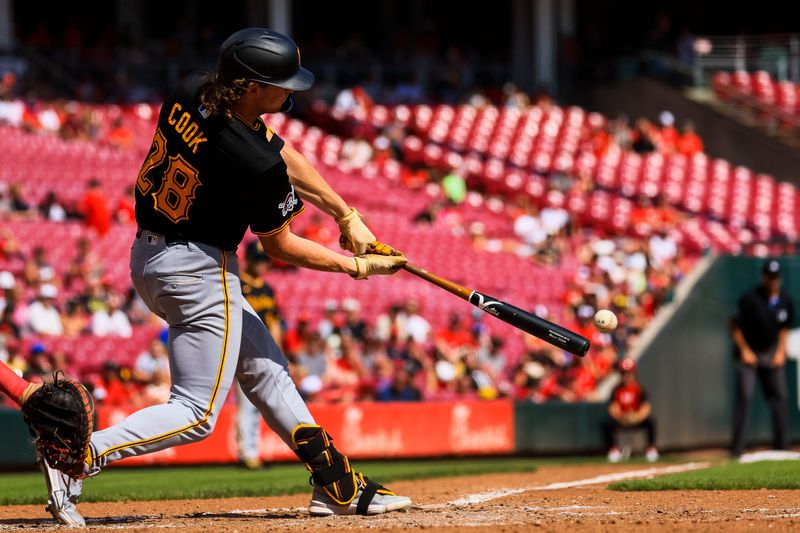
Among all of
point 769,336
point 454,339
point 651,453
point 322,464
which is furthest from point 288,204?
point 454,339

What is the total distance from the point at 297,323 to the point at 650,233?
6.91 meters

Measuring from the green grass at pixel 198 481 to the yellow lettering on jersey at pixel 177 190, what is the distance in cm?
237

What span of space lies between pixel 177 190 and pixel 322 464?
1.34 meters

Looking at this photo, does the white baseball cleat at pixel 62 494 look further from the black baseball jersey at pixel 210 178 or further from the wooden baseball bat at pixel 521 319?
the wooden baseball bat at pixel 521 319

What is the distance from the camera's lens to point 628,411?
12.5m

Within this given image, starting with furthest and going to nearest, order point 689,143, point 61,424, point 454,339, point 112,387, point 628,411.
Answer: point 689,143
point 454,339
point 628,411
point 112,387
point 61,424

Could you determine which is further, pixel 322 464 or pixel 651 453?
pixel 651 453

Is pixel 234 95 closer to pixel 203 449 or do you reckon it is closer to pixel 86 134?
pixel 203 449

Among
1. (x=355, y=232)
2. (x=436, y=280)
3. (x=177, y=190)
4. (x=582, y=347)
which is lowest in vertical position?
(x=582, y=347)

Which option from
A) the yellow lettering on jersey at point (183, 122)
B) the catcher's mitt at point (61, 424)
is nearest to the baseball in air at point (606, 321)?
the yellow lettering on jersey at point (183, 122)

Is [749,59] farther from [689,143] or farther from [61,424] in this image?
[61,424]

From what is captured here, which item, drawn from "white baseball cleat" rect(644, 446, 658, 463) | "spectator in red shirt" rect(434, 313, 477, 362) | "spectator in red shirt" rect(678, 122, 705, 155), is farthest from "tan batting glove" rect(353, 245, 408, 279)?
"spectator in red shirt" rect(678, 122, 705, 155)

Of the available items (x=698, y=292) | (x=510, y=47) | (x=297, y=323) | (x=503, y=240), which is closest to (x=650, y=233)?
(x=503, y=240)

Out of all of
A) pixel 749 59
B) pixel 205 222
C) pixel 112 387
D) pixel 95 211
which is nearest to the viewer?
pixel 205 222
